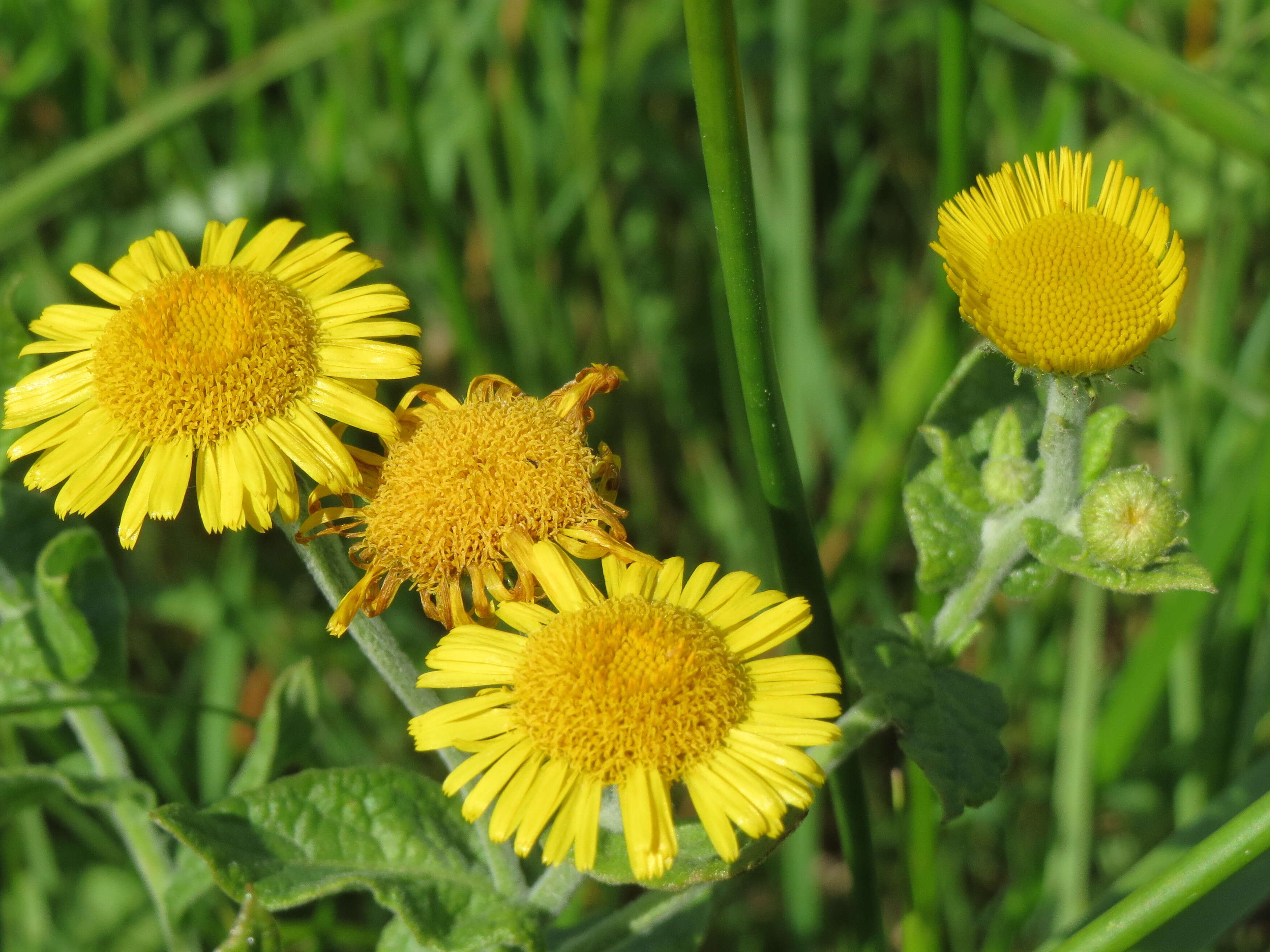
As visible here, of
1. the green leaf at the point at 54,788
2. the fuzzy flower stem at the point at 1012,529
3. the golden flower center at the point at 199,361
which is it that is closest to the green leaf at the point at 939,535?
the fuzzy flower stem at the point at 1012,529

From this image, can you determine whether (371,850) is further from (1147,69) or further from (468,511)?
(1147,69)

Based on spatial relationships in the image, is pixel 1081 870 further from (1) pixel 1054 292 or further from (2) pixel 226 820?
(2) pixel 226 820

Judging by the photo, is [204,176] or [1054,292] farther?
[204,176]

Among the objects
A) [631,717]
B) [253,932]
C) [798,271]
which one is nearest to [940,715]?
[631,717]

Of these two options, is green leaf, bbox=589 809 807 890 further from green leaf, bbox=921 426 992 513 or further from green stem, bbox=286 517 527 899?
green leaf, bbox=921 426 992 513

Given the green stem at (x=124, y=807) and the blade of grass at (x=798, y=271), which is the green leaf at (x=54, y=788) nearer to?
the green stem at (x=124, y=807)

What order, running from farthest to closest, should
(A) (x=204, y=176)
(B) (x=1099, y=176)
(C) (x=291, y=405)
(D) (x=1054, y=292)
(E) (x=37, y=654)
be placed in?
(A) (x=204, y=176), (B) (x=1099, y=176), (E) (x=37, y=654), (C) (x=291, y=405), (D) (x=1054, y=292)

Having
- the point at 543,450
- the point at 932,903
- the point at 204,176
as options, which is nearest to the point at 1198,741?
the point at 932,903
